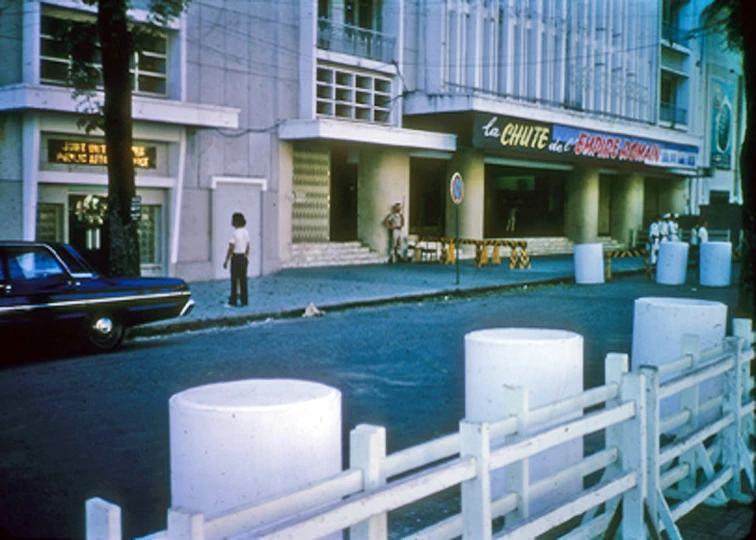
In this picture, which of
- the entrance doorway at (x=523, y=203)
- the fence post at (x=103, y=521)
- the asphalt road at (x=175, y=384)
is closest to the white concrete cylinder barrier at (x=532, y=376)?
the asphalt road at (x=175, y=384)

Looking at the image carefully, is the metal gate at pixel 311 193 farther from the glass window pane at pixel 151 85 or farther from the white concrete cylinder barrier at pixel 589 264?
the white concrete cylinder barrier at pixel 589 264

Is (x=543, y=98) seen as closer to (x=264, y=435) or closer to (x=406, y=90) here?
(x=406, y=90)

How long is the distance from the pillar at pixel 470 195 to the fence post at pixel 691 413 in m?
25.4

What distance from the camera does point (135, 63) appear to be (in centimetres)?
2023

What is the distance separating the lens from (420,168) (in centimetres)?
3167

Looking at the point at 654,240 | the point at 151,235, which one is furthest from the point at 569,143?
the point at 151,235

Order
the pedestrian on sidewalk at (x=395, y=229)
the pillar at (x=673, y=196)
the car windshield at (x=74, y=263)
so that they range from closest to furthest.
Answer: the car windshield at (x=74, y=263) → the pedestrian on sidewalk at (x=395, y=229) → the pillar at (x=673, y=196)

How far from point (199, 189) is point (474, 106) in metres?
10.0

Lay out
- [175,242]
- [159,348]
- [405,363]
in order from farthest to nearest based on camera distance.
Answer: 1. [175,242]
2. [159,348]
3. [405,363]

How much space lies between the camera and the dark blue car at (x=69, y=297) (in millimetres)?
10711

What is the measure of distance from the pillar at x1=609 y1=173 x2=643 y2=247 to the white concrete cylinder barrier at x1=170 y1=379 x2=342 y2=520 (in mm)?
40613

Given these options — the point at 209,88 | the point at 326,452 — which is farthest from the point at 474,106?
the point at 326,452

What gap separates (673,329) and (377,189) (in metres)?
21.3

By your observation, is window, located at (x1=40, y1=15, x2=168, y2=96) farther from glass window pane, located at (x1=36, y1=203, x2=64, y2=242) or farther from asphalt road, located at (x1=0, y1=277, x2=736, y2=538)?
asphalt road, located at (x1=0, y1=277, x2=736, y2=538)
